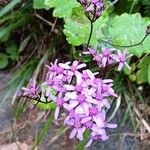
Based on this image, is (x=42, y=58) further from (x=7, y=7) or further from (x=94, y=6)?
(x=94, y=6)

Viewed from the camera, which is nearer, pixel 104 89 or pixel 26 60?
pixel 104 89

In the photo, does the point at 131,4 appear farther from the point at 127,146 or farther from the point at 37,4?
the point at 127,146

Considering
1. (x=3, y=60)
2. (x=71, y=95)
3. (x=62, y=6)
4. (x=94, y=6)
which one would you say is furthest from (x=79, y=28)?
(x=3, y=60)

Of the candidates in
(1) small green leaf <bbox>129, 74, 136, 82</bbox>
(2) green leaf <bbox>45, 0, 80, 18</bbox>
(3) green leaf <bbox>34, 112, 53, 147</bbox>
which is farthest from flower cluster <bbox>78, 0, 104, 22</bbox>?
(1) small green leaf <bbox>129, 74, 136, 82</bbox>

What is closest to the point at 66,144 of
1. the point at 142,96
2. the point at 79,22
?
the point at 142,96

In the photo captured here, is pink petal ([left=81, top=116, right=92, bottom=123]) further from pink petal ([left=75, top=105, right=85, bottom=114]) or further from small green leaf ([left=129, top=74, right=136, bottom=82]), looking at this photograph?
small green leaf ([left=129, top=74, right=136, bottom=82])
